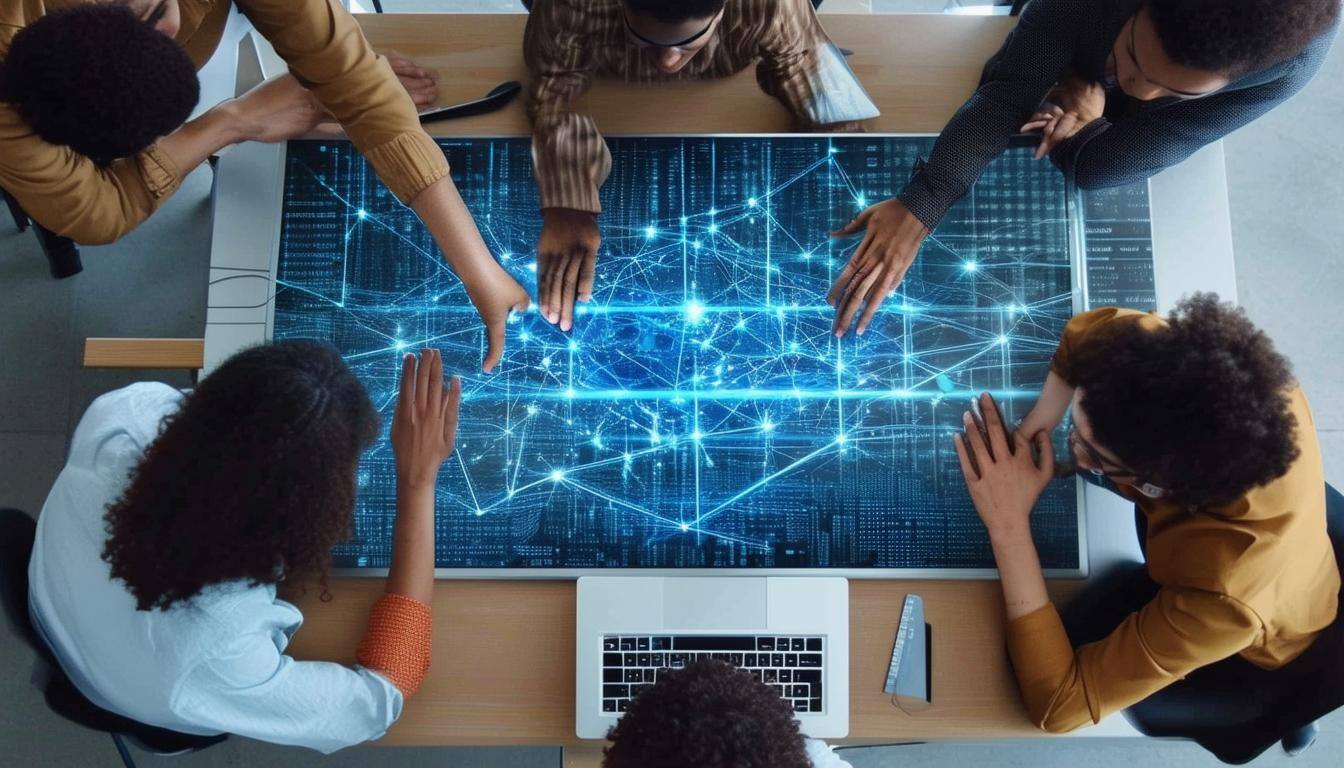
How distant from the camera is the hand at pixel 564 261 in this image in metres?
1.51

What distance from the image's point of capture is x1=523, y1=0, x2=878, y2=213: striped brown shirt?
1.53 meters

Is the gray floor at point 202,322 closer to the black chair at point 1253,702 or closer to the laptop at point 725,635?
the black chair at point 1253,702

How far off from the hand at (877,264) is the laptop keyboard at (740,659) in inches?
20.6

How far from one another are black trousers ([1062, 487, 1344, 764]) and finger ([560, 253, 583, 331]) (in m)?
0.95

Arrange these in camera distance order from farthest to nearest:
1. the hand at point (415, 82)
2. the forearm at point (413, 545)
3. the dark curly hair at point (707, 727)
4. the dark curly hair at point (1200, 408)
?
the hand at point (415, 82) → the forearm at point (413, 545) → the dark curly hair at point (1200, 408) → the dark curly hair at point (707, 727)

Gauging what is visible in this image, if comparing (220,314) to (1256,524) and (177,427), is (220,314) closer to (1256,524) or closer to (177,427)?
(177,427)

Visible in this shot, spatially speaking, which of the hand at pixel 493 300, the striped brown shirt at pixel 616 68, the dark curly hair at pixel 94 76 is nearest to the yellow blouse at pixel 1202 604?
the striped brown shirt at pixel 616 68

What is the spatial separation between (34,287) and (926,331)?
2.16 meters

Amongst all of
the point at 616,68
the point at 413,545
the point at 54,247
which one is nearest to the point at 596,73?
the point at 616,68

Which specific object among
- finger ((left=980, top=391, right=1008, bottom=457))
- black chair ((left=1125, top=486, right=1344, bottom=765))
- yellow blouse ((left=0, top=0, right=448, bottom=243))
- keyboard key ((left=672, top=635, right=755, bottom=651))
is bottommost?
black chair ((left=1125, top=486, right=1344, bottom=765))

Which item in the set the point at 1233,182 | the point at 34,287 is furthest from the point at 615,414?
the point at 1233,182

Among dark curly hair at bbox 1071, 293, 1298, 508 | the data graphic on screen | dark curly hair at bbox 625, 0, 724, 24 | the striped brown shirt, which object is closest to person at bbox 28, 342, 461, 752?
the data graphic on screen

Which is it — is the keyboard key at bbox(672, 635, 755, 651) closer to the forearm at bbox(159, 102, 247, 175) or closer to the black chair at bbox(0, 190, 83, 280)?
the forearm at bbox(159, 102, 247, 175)

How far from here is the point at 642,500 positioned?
1.47 metres
